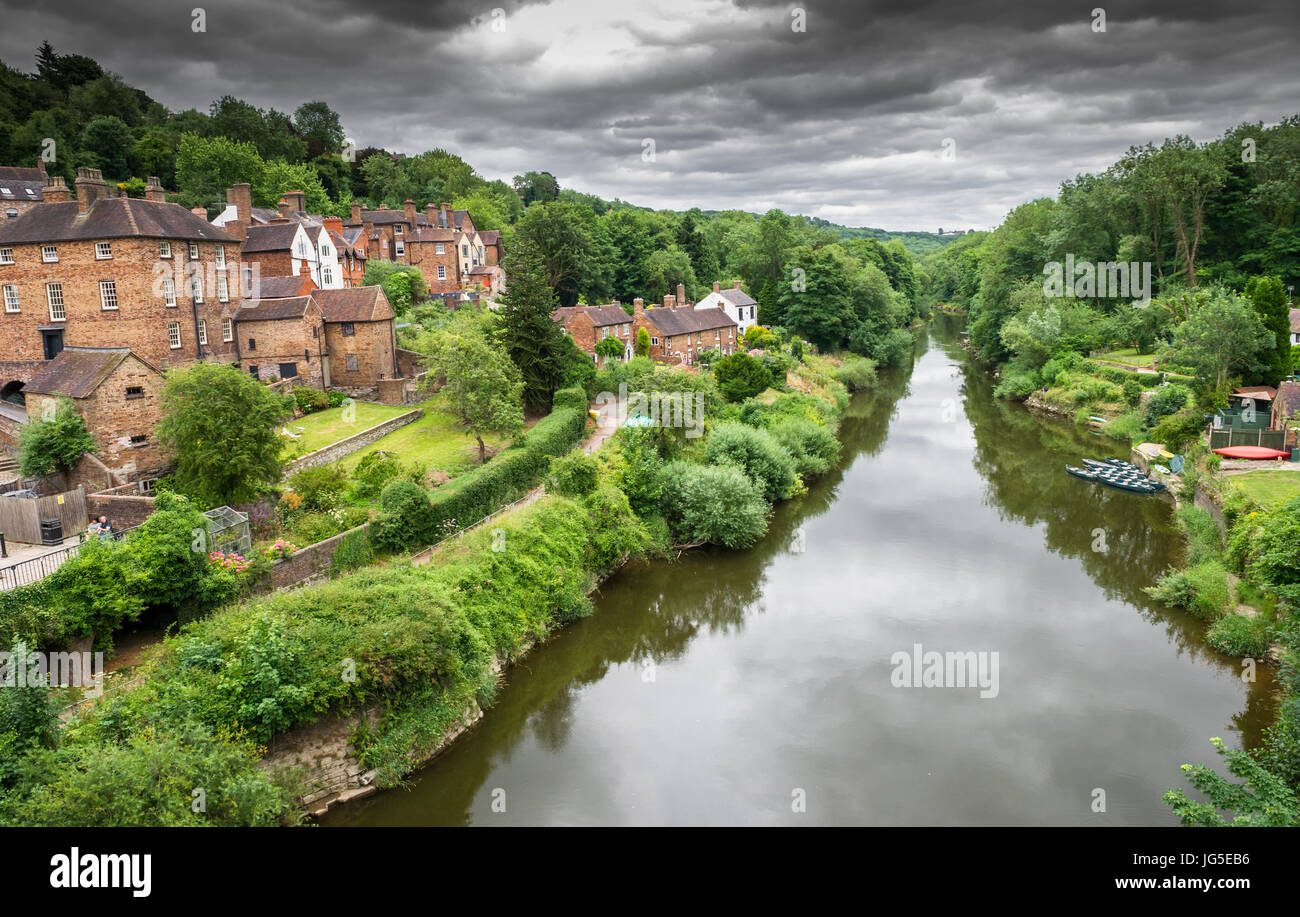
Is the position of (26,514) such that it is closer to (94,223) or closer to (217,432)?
(217,432)

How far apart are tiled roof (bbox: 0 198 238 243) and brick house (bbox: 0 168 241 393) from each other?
34 millimetres

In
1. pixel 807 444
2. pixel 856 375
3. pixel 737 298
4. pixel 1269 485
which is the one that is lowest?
pixel 1269 485

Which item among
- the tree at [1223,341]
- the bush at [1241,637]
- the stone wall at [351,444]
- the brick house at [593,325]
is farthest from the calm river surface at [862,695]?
the brick house at [593,325]

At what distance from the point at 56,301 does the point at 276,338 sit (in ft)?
25.0

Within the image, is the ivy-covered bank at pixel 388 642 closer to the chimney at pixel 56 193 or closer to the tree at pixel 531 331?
the tree at pixel 531 331

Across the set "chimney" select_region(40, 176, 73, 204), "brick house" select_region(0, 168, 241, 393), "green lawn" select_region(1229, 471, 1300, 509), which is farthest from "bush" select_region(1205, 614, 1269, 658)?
"chimney" select_region(40, 176, 73, 204)

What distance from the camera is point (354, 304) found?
116ft

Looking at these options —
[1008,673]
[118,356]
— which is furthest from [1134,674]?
[118,356]

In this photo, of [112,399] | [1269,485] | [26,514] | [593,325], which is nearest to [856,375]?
[593,325]

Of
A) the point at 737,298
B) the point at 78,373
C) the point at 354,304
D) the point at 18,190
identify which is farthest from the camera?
the point at 737,298

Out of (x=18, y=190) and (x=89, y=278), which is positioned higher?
(x=18, y=190)

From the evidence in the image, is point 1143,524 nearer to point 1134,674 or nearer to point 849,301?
point 1134,674

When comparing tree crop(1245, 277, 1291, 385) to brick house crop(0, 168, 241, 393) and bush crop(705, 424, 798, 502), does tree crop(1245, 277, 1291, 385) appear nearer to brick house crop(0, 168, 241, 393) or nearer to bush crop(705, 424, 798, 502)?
bush crop(705, 424, 798, 502)

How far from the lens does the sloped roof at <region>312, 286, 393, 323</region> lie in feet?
115
